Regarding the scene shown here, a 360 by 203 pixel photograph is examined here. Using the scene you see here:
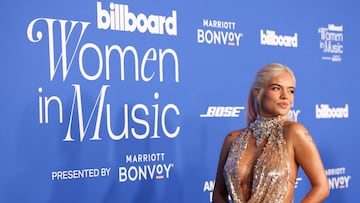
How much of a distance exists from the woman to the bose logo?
1038 millimetres

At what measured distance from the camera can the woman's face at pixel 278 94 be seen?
2.97 metres

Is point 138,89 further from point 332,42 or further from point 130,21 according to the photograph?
point 332,42

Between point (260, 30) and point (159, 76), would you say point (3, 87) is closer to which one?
point (159, 76)

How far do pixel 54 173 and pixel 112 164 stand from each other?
375 millimetres

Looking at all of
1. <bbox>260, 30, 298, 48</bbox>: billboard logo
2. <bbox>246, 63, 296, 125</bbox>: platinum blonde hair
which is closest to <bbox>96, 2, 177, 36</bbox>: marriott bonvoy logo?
<bbox>260, 30, 298, 48</bbox>: billboard logo

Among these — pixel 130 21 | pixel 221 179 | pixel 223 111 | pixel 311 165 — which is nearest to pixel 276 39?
pixel 223 111

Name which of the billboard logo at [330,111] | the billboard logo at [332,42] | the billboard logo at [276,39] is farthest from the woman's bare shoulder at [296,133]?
the billboard logo at [332,42]

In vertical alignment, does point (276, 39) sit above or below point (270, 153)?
above

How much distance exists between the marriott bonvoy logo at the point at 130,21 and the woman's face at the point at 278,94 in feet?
3.72

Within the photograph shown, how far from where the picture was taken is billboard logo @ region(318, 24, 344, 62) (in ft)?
16.1

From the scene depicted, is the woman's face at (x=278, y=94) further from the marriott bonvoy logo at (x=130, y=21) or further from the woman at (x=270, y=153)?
the marriott bonvoy logo at (x=130, y=21)

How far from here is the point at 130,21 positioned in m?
3.82

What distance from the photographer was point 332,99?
493 cm

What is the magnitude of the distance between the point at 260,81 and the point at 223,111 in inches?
47.9
